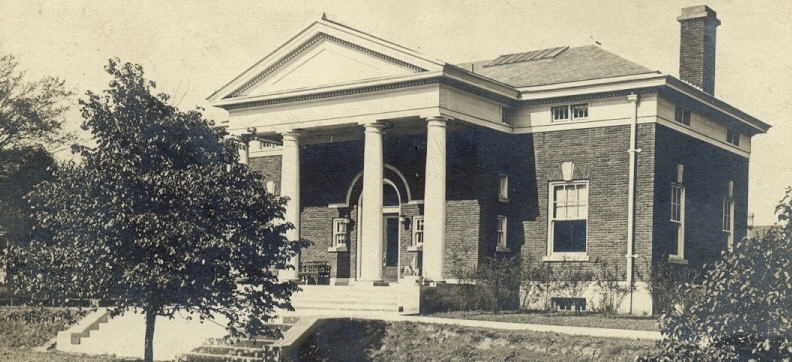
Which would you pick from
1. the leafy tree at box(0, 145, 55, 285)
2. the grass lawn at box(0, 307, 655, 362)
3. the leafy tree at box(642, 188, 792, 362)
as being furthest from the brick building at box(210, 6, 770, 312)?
the leafy tree at box(642, 188, 792, 362)

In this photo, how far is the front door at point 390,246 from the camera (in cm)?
2903

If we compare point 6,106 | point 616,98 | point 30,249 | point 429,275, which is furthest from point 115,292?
point 6,106

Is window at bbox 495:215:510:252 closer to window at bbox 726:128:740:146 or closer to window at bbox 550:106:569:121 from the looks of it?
window at bbox 550:106:569:121

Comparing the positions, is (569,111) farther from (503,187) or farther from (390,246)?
(390,246)

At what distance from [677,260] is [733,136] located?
630 centimetres

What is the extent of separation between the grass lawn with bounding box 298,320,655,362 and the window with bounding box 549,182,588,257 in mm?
8329

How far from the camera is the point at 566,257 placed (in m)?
26.1

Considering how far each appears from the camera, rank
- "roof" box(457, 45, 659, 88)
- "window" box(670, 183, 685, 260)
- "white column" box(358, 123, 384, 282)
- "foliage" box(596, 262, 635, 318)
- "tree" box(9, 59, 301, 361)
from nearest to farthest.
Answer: "tree" box(9, 59, 301, 361)
"foliage" box(596, 262, 635, 318)
"white column" box(358, 123, 384, 282)
"roof" box(457, 45, 659, 88)
"window" box(670, 183, 685, 260)

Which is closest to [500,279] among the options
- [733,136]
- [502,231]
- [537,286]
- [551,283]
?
[537,286]

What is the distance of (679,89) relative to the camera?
25.2 m

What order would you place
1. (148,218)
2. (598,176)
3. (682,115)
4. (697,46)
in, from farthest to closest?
1. (697,46)
2. (682,115)
3. (598,176)
4. (148,218)

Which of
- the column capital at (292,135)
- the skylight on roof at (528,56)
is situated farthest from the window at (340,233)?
the skylight on roof at (528,56)

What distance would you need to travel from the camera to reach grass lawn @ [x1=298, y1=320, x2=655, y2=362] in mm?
16562

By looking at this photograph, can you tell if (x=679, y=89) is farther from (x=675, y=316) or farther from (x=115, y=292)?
(x=115, y=292)
